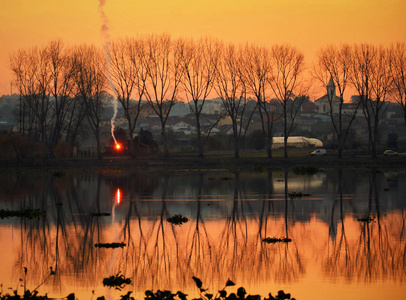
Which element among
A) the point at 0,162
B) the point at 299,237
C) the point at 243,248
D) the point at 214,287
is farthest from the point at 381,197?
the point at 0,162

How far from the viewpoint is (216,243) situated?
85.1 ft

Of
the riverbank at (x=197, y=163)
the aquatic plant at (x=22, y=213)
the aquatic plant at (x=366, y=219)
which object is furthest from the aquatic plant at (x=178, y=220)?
the riverbank at (x=197, y=163)

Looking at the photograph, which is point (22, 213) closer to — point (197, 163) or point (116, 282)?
point (116, 282)

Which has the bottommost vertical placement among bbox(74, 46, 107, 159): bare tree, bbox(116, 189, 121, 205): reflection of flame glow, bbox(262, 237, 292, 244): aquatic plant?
bbox(116, 189, 121, 205): reflection of flame glow

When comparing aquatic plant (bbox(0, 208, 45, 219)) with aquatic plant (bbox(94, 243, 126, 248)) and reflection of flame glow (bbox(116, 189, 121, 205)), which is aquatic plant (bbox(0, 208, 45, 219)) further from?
aquatic plant (bbox(94, 243, 126, 248))

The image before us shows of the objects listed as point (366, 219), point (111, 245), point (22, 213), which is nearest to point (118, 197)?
point (22, 213)

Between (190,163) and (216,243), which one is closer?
(216,243)

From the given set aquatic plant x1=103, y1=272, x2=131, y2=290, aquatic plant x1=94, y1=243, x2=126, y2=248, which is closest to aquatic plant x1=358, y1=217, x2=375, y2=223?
aquatic plant x1=94, y1=243, x2=126, y2=248

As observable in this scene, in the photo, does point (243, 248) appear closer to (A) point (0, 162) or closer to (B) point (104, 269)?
(B) point (104, 269)

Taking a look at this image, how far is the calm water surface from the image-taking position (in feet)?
62.6

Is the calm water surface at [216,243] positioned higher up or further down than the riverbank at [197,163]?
further down

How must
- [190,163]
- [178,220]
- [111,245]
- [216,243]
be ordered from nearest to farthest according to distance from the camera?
[111,245] → [216,243] → [178,220] → [190,163]

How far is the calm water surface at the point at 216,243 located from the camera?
19.1 metres

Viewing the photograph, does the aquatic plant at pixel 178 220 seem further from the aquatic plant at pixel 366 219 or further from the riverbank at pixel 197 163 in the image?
the riverbank at pixel 197 163
